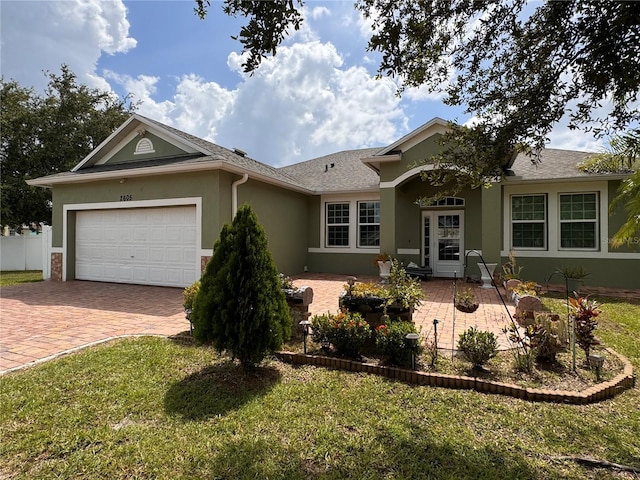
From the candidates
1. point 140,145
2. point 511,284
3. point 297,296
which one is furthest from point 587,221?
point 140,145

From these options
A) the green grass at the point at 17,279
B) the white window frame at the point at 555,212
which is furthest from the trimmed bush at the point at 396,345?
the green grass at the point at 17,279

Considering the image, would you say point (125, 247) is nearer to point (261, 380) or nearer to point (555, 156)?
point (261, 380)

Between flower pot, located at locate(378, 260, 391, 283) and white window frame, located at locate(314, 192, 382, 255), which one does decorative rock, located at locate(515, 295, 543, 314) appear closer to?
flower pot, located at locate(378, 260, 391, 283)

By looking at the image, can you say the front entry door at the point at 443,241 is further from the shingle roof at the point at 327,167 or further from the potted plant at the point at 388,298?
the potted plant at the point at 388,298

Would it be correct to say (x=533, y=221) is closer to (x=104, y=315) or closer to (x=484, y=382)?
(x=484, y=382)

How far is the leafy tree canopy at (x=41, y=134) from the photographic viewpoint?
61.9 feet

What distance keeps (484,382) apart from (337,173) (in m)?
12.6

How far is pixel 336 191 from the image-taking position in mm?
13422

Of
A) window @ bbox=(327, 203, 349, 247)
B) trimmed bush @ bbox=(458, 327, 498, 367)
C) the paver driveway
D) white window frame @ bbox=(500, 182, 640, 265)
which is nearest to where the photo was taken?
trimmed bush @ bbox=(458, 327, 498, 367)

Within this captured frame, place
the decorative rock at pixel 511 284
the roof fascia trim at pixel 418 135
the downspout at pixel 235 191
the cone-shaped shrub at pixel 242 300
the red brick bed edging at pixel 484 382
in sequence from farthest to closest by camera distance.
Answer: the roof fascia trim at pixel 418 135, the downspout at pixel 235 191, the decorative rock at pixel 511 284, the cone-shaped shrub at pixel 242 300, the red brick bed edging at pixel 484 382

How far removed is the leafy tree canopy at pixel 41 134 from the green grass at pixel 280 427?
19966 millimetres

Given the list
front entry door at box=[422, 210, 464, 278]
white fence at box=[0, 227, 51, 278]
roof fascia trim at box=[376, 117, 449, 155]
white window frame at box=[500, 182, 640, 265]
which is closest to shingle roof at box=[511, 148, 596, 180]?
white window frame at box=[500, 182, 640, 265]

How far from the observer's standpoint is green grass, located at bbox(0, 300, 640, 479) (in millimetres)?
2555

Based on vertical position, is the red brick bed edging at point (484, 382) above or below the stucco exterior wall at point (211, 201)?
below
